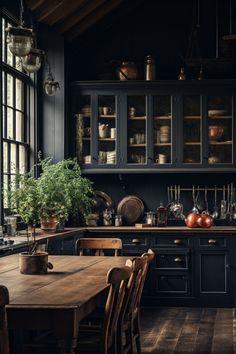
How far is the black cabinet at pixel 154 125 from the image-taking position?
28.4 feet

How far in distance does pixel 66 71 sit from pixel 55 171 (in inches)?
62.5

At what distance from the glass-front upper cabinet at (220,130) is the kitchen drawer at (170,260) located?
A: 1152 mm

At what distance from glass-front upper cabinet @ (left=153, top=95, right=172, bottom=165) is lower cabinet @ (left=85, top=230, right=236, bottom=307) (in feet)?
3.24

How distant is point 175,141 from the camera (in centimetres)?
870

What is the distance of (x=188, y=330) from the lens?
269 inches

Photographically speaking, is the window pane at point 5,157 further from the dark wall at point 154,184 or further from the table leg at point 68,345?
the table leg at point 68,345

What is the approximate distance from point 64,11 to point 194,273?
3.21 metres

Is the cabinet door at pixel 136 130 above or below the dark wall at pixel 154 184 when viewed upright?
above

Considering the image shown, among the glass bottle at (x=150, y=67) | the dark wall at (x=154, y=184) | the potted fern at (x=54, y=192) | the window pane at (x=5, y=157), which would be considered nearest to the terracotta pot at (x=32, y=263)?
the potted fern at (x=54, y=192)

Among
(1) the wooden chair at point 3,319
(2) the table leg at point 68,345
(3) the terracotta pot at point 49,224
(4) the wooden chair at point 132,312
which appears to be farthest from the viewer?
(3) the terracotta pot at point 49,224

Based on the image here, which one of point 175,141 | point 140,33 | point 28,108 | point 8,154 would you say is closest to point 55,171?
point 8,154

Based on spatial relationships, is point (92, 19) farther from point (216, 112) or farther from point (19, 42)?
point (19, 42)

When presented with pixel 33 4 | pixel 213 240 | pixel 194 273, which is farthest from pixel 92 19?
pixel 194 273

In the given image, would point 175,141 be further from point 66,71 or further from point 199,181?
point 66,71
